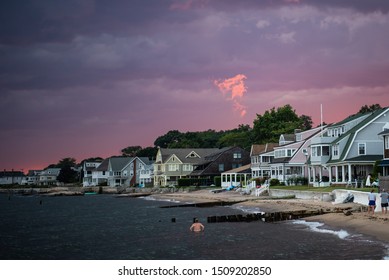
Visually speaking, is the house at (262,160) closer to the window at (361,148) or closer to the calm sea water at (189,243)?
the window at (361,148)

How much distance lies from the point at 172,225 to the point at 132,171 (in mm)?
108873

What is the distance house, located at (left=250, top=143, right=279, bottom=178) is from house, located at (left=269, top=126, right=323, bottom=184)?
7.17 ft

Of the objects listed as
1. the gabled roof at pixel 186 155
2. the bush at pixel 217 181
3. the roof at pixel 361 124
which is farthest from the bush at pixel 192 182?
the roof at pixel 361 124

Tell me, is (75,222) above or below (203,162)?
below

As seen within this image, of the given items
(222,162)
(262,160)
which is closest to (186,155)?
(222,162)

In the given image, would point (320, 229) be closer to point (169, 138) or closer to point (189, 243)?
point (189, 243)

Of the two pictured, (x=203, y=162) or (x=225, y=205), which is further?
(x=203, y=162)

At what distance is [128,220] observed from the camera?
163 ft

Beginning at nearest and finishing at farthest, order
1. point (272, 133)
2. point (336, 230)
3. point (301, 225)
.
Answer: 1. point (336, 230)
2. point (301, 225)
3. point (272, 133)

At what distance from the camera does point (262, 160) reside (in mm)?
87812

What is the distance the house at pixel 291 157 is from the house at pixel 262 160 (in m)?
2.19

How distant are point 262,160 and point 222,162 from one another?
20.5 m
